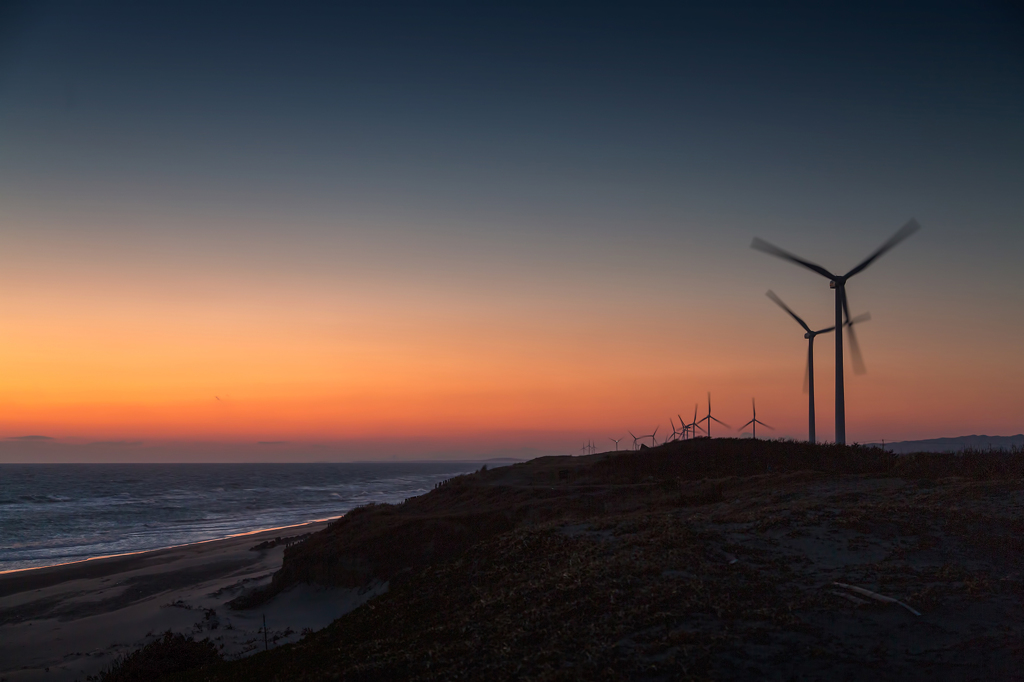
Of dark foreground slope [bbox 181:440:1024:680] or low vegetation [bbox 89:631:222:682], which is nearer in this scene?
dark foreground slope [bbox 181:440:1024:680]

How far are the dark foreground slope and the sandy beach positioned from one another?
2922mm

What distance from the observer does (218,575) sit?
102 feet

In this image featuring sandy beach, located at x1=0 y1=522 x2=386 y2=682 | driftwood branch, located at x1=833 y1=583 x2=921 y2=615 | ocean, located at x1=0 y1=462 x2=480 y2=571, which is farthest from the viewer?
ocean, located at x1=0 y1=462 x2=480 y2=571

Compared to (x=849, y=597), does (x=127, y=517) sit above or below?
below

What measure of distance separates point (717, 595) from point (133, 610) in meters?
23.6

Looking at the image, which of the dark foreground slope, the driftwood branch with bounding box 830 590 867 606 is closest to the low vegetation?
the dark foreground slope

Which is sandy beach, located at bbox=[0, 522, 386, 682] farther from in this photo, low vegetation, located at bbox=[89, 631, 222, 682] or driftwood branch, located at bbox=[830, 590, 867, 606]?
driftwood branch, located at bbox=[830, 590, 867, 606]

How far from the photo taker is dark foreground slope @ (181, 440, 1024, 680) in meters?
9.58

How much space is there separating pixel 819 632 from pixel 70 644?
2287cm

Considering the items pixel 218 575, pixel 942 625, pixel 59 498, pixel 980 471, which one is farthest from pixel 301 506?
pixel 942 625

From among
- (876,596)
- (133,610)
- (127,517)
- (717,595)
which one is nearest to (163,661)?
(133,610)

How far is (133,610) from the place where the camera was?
81.3 ft

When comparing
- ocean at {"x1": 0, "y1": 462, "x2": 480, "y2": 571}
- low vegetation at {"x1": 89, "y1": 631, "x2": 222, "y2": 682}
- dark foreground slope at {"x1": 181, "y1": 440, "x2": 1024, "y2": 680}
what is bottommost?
ocean at {"x1": 0, "y1": 462, "x2": 480, "y2": 571}

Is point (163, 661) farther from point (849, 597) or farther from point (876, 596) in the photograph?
point (876, 596)
